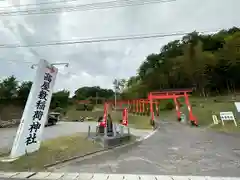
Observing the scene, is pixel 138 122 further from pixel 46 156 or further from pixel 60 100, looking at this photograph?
pixel 60 100

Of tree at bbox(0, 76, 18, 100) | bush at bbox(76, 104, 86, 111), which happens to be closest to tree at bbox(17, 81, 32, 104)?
tree at bbox(0, 76, 18, 100)

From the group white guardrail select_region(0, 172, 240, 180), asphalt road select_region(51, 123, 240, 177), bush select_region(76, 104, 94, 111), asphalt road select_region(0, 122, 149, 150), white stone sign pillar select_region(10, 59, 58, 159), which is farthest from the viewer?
bush select_region(76, 104, 94, 111)

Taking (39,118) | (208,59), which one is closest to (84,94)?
(208,59)

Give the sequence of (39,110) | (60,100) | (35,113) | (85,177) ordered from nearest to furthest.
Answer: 1. (85,177)
2. (35,113)
3. (39,110)
4. (60,100)

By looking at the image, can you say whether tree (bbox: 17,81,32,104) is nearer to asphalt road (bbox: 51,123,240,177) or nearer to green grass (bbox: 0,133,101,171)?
green grass (bbox: 0,133,101,171)

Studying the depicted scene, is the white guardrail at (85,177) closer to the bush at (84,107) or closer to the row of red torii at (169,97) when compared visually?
the row of red torii at (169,97)

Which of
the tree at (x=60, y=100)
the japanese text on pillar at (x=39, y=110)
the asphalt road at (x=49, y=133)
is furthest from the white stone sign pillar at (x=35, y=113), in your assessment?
the tree at (x=60, y=100)

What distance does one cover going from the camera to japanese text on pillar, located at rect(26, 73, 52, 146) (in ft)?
22.8

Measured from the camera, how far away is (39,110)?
24.1 ft

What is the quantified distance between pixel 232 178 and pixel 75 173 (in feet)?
12.0

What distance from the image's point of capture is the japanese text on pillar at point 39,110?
22.8ft

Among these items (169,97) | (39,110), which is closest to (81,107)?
(169,97)

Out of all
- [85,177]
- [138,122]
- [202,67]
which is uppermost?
[202,67]

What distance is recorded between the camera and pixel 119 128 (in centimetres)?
1203
